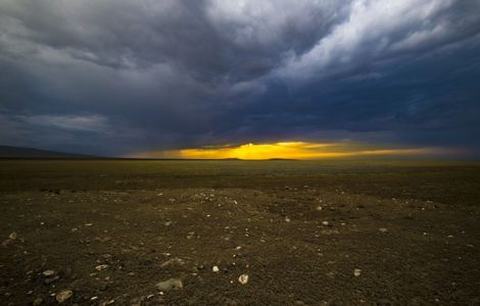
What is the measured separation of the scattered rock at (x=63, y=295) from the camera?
460 cm

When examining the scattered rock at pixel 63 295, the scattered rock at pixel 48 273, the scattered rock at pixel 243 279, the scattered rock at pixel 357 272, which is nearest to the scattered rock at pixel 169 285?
the scattered rock at pixel 243 279

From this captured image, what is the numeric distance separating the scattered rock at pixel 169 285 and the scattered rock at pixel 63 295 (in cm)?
145

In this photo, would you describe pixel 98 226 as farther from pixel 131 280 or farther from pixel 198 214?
pixel 131 280

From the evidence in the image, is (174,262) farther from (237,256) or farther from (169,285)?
(237,256)

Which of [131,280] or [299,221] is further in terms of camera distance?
[299,221]

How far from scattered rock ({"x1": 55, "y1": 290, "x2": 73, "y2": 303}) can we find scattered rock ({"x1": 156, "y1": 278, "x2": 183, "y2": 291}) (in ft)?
4.77

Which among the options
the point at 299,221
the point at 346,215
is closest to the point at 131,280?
the point at 299,221

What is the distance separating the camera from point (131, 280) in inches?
207

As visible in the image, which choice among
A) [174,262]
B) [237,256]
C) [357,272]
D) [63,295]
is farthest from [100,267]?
[357,272]

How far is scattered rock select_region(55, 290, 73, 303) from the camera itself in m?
4.60

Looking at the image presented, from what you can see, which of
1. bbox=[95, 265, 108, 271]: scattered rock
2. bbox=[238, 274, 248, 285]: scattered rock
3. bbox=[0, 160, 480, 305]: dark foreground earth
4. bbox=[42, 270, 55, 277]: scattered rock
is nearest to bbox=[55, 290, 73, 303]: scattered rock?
bbox=[0, 160, 480, 305]: dark foreground earth

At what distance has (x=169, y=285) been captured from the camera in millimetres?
5027

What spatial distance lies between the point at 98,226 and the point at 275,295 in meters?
6.76

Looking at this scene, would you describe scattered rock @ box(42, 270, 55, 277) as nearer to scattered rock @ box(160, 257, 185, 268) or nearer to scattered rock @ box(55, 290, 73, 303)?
scattered rock @ box(55, 290, 73, 303)
